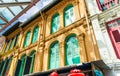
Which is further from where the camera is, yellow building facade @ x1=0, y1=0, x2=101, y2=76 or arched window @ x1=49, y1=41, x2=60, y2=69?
arched window @ x1=49, y1=41, x2=60, y2=69

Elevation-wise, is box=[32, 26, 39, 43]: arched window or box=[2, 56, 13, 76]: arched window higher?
box=[32, 26, 39, 43]: arched window

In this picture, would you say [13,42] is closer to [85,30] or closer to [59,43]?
[59,43]

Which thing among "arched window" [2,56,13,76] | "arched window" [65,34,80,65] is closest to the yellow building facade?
"arched window" [65,34,80,65]

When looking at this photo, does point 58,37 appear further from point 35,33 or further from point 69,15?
point 35,33

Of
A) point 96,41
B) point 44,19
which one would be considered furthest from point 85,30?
point 44,19

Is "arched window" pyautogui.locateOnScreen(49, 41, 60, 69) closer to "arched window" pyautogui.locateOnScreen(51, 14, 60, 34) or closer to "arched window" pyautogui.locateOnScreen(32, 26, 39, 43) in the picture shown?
"arched window" pyautogui.locateOnScreen(51, 14, 60, 34)

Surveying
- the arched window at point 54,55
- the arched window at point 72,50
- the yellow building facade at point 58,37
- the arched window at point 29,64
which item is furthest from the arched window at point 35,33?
the arched window at point 72,50

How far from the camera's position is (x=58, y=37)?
Answer: 867 cm

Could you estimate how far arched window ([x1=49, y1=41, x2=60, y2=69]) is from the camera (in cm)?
789

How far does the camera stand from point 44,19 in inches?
425

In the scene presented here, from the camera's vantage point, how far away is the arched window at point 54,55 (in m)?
7.89

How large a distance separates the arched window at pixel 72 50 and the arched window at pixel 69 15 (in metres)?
1.31

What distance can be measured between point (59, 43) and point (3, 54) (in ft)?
25.5

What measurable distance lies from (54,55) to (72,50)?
142cm
